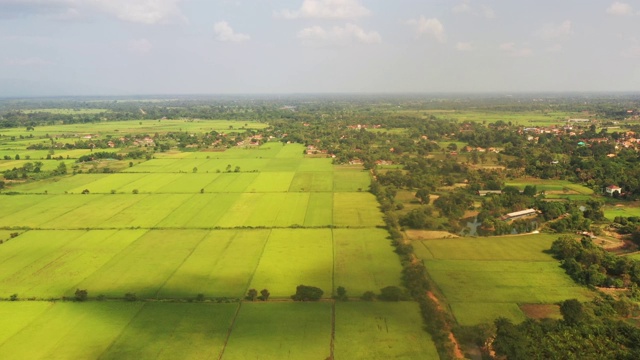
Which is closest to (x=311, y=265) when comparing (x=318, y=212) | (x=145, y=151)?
(x=318, y=212)

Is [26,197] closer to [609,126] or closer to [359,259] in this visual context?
[359,259]

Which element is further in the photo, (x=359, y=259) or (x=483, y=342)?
(x=359, y=259)

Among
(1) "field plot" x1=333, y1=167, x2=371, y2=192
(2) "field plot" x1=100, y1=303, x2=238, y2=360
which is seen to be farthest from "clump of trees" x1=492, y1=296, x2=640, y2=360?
(1) "field plot" x1=333, y1=167, x2=371, y2=192

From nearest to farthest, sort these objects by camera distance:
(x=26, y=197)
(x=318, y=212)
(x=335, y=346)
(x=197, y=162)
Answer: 1. (x=335, y=346)
2. (x=318, y=212)
3. (x=26, y=197)
4. (x=197, y=162)

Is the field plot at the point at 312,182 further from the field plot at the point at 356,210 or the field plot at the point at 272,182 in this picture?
the field plot at the point at 356,210

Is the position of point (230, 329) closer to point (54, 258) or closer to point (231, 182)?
point (54, 258)

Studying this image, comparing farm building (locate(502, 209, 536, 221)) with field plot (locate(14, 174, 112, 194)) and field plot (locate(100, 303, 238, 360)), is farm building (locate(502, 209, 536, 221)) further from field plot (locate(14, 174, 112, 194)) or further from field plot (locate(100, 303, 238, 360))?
field plot (locate(14, 174, 112, 194))
